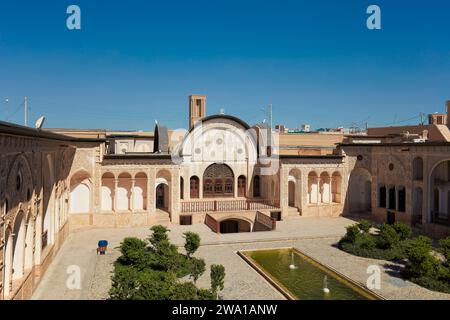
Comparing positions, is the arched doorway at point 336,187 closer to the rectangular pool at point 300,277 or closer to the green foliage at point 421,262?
Result: the rectangular pool at point 300,277

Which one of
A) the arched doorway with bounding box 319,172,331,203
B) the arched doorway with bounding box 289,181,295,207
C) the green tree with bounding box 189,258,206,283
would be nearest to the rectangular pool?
the green tree with bounding box 189,258,206,283

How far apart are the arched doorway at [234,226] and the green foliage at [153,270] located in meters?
8.56

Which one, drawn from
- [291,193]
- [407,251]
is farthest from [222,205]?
[407,251]

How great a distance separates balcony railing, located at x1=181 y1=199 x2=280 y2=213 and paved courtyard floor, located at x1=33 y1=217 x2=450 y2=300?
1772mm

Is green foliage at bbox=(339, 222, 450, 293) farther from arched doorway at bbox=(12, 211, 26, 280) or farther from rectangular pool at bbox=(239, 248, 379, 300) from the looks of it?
arched doorway at bbox=(12, 211, 26, 280)

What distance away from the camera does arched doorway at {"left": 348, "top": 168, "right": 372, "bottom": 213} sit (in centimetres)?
2897

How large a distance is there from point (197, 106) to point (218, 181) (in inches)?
259

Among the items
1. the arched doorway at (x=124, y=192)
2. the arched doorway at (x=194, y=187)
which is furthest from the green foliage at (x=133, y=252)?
the arched doorway at (x=194, y=187)

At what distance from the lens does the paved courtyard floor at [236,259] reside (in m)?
13.8

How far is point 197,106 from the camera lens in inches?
1236

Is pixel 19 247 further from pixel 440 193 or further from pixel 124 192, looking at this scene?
pixel 440 193
